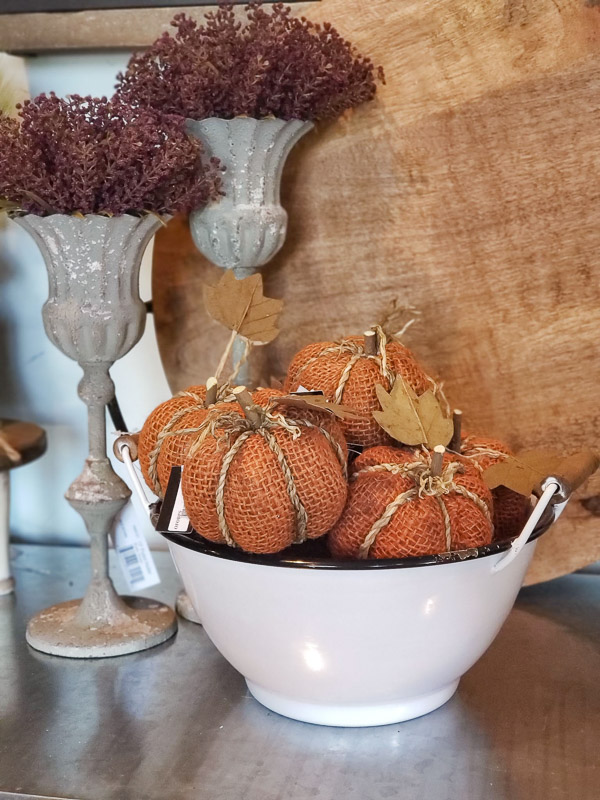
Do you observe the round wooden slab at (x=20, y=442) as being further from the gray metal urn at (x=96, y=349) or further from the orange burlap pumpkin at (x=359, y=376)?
the orange burlap pumpkin at (x=359, y=376)

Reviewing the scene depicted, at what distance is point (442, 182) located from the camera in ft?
2.96

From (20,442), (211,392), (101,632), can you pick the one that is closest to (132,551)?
(101,632)

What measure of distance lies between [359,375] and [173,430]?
0.48ft

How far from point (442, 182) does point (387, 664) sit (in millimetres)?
481

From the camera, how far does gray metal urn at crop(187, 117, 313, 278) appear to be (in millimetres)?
834

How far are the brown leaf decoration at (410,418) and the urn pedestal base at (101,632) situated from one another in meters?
0.35

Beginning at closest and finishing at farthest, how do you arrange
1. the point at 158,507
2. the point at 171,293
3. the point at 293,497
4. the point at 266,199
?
the point at 293,497 < the point at 158,507 < the point at 266,199 < the point at 171,293

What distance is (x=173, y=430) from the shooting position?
68 centimetres

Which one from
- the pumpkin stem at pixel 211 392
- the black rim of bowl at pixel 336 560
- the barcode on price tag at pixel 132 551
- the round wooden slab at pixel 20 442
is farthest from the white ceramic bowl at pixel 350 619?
the round wooden slab at pixel 20 442

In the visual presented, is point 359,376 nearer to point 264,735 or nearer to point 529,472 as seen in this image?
point 529,472

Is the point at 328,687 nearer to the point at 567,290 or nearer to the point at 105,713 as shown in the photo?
the point at 105,713

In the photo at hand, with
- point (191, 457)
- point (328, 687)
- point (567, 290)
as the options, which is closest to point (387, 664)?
point (328, 687)

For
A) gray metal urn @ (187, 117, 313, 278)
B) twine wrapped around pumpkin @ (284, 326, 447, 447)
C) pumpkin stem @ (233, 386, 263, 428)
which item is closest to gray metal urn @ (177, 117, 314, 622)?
gray metal urn @ (187, 117, 313, 278)

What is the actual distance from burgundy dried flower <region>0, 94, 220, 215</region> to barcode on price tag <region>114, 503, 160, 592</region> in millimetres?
313
